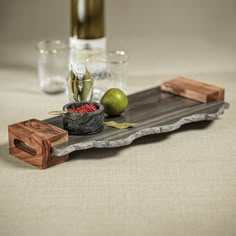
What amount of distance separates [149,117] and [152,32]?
68cm

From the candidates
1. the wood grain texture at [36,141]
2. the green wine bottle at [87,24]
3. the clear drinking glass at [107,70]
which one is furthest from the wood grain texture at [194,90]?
the wood grain texture at [36,141]

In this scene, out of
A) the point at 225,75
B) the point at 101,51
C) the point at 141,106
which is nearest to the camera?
the point at 141,106

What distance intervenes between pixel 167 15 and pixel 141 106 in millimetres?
604

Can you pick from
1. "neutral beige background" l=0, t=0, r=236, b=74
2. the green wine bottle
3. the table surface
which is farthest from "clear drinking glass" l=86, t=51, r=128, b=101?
"neutral beige background" l=0, t=0, r=236, b=74

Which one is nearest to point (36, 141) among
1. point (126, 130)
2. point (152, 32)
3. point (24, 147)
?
point (24, 147)

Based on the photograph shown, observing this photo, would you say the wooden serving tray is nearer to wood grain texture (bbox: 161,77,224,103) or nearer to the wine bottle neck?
wood grain texture (bbox: 161,77,224,103)

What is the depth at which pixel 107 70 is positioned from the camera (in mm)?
2031

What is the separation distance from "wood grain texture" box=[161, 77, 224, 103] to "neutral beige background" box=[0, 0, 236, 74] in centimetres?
40

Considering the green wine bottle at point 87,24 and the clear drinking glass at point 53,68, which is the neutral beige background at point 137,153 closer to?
the clear drinking glass at point 53,68

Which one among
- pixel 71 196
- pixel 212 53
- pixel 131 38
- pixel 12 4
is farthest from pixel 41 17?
pixel 71 196

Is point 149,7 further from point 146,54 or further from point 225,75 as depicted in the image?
point 225,75

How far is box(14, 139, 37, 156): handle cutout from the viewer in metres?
1.67

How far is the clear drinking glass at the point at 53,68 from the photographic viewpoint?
2.12 meters

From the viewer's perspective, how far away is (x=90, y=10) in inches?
83.5
